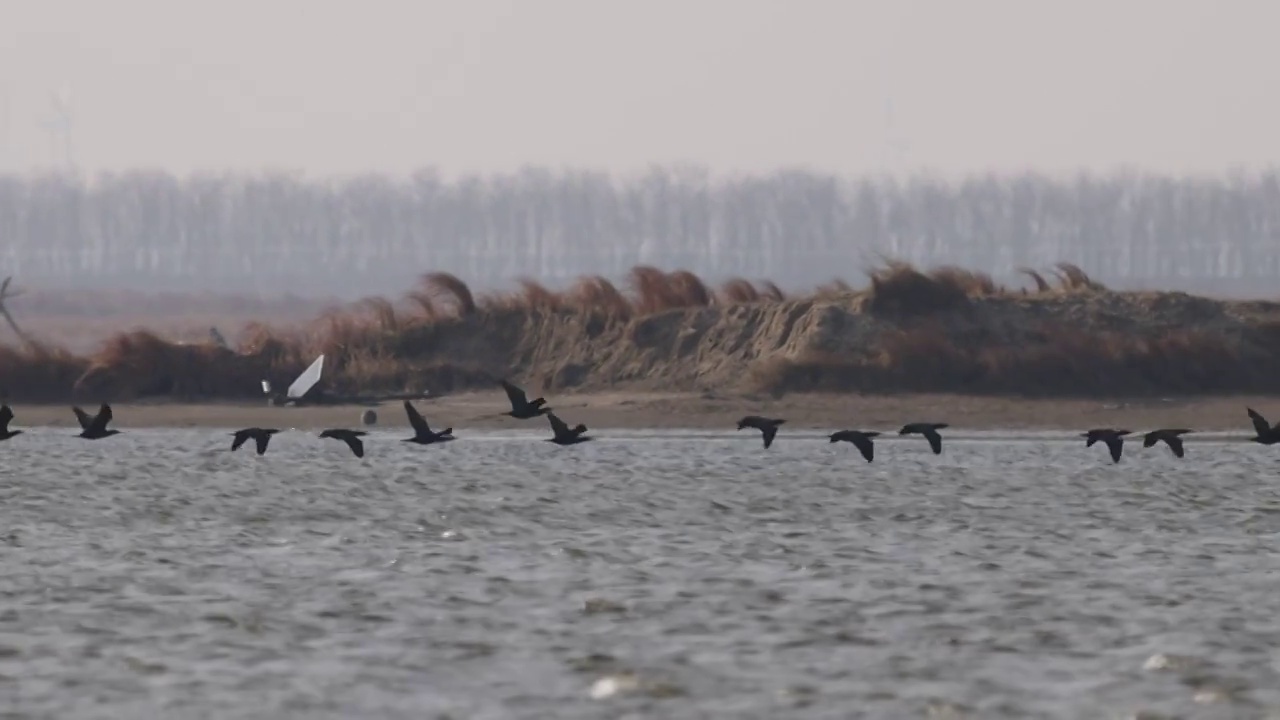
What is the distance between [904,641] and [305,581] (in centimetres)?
572

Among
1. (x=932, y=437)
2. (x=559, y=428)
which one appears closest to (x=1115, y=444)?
(x=932, y=437)

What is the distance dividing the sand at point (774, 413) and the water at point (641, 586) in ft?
12.8

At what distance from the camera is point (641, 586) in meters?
21.0

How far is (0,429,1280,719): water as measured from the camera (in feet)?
52.4

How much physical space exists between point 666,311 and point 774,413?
6.33 meters

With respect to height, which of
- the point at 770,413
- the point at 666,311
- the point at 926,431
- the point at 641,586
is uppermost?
the point at 666,311

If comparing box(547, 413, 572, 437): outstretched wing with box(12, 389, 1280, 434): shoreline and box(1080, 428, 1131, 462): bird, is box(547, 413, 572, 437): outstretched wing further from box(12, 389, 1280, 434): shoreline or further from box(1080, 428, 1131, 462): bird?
box(12, 389, 1280, 434): shoreline

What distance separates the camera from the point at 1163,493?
2992cm

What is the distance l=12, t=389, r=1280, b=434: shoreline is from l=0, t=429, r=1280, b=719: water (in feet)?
12.7

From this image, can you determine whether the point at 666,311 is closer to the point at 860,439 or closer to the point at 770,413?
the point at 770,413

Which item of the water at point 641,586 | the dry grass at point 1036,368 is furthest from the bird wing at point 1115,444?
the dry grass at point 1036,368

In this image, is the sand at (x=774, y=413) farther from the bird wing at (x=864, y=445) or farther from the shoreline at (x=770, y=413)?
the bird wing at (x=864, y=445)

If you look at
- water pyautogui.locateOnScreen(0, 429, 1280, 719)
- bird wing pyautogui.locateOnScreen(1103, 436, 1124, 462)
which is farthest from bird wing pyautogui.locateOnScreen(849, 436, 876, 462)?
bird wing pyautogui.locateOnScreen(1103, 436, 1124, 462)

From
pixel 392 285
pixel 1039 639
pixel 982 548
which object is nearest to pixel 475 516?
pixel 982 548
